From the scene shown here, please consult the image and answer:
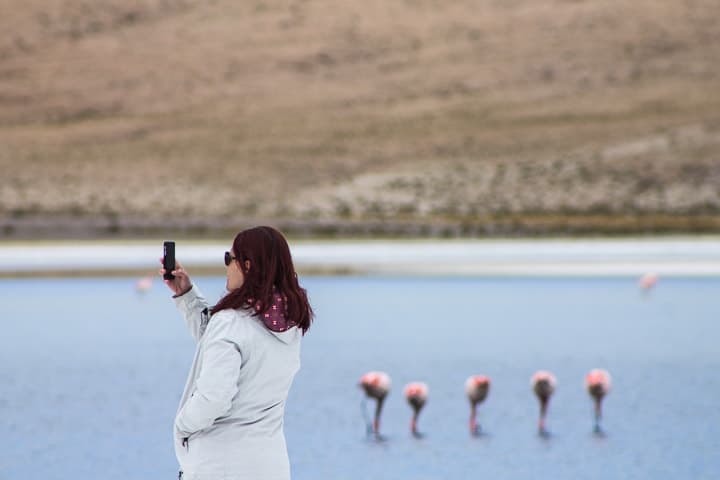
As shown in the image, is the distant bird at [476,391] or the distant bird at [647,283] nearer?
the distant bird at [476,391]

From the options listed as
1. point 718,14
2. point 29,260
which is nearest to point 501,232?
point 29,260

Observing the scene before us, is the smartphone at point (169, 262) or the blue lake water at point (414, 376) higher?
the smartphone at point (169, 262)

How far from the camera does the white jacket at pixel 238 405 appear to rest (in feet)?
9.38

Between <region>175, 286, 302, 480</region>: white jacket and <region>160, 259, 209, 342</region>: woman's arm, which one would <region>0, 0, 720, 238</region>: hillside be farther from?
<region>175, 286, 302, 480</region>: white jacket

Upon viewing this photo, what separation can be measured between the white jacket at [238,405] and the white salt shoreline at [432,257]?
44.9 feet

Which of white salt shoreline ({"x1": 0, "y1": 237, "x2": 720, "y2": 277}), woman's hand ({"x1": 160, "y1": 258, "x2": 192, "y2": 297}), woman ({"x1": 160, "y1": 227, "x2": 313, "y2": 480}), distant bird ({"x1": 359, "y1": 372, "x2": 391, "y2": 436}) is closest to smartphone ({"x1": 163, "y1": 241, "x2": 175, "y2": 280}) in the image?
woman's hand ({"x1": 160, "y1": 258, "x2": 192, "y2": 297})

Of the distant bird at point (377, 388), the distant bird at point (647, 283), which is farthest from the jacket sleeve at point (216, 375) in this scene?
the distant bird at point (647, 283)

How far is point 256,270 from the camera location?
2.89 m

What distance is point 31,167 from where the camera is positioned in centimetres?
4172

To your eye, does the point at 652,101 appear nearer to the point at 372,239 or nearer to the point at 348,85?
the point at 348,85

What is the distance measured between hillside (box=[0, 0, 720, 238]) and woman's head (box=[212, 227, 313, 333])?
33607mm

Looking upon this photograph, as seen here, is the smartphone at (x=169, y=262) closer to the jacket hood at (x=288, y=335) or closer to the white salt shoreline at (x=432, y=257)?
the jacket hood at (x=288, y=335)

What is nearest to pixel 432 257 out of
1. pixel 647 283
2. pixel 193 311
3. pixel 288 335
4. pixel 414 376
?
pixel 647 283

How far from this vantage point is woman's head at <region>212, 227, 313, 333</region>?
289 cm
